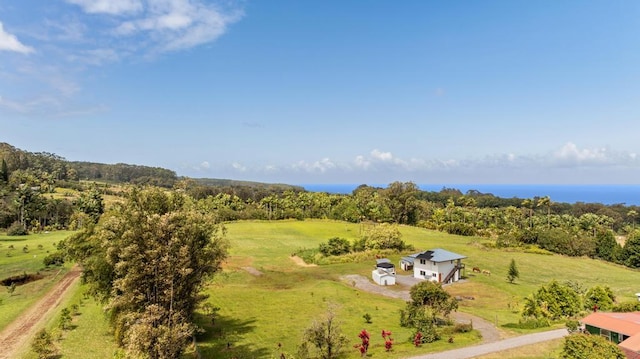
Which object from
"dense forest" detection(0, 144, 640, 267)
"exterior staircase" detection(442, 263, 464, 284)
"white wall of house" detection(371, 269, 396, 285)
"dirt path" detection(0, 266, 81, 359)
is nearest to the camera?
"dirt path" detection(0, 266, 81, 359)

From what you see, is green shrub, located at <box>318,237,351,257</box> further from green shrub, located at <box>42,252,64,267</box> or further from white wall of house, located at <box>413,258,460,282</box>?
green shrub, located at <box>42,252,64,267</box>

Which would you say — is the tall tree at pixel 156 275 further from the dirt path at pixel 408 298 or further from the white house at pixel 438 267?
the white house at pixel 438 267

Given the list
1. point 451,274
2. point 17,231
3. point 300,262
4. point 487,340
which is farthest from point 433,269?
point 17,231

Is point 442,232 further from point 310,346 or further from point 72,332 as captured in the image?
point 72,332

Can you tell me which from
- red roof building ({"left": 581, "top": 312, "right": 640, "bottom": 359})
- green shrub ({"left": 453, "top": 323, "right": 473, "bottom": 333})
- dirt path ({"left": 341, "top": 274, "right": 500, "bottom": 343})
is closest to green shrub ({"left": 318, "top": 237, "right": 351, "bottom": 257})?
dirt path ({"left": 341, "top": 274, "right": 500, "bottom": 343})

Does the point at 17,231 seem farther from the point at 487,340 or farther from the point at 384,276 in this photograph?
the point at 487,340

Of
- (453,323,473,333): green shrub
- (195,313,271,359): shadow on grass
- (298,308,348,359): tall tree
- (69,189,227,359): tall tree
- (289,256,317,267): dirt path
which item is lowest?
(289,256,317,267): dirt path
